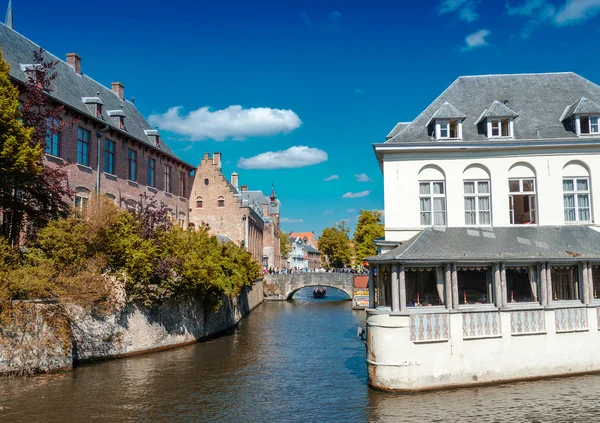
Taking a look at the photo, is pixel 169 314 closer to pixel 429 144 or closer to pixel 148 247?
pixel 148 247

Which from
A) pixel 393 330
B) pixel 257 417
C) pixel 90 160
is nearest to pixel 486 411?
pixel 393 330

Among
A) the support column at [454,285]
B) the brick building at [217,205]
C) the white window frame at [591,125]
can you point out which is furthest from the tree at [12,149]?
the brick building at [217,205]

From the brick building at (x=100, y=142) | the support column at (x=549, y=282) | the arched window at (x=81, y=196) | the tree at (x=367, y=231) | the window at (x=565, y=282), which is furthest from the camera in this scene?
the tree at (x=367, y=231)

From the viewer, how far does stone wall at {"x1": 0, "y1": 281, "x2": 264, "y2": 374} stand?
752 inches

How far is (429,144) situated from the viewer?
64.9 ft

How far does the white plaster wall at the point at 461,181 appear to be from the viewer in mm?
19922

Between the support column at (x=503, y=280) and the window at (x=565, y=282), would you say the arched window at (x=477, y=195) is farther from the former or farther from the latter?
the support column at (x=503, y=280)

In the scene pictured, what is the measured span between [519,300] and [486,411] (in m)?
5.06

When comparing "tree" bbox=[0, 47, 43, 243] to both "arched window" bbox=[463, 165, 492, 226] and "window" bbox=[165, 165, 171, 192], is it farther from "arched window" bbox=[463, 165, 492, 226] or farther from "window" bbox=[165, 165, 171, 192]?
"window" bbox=[165, 165, 171, 192]

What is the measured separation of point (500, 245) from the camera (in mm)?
18125

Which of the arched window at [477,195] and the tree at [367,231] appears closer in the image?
the arched window at [477,195]

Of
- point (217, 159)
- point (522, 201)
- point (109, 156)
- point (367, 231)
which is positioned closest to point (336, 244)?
point (367, 231)

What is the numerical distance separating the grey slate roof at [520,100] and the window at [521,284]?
5461mm

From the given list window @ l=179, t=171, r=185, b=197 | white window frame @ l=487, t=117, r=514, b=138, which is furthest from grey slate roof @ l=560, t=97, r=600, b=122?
window @ l=179, t=171, r=185, b=197
